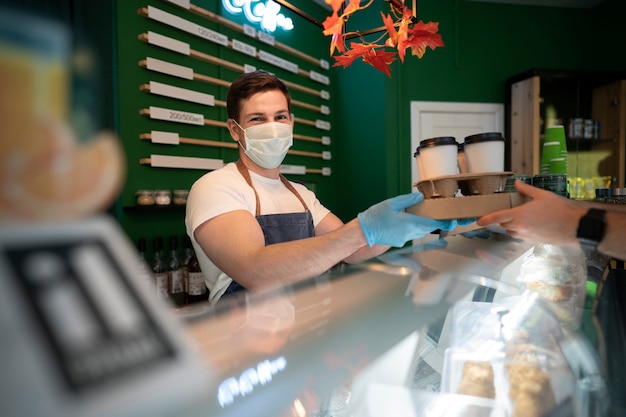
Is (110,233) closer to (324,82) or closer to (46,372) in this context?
(46,372)

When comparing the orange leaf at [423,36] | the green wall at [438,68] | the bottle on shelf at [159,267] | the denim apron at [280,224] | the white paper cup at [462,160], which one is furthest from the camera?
the green wall at [438,68]

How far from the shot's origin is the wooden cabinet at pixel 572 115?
14.8 feet

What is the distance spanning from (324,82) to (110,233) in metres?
4.83

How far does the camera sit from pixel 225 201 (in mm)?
1602

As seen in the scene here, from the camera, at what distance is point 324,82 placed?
15.9ft

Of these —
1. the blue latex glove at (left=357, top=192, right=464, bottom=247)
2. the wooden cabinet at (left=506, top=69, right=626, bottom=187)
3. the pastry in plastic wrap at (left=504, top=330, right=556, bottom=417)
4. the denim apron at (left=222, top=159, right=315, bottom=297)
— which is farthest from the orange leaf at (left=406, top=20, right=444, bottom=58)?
the wooden cabinet at (left=506, top=69, right=626, bottom=187)

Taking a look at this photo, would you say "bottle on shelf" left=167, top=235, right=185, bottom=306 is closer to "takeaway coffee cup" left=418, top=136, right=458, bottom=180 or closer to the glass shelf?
the glass shelf

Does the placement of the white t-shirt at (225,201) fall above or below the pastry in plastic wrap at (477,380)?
above

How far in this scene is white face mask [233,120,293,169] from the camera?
6.24 ft

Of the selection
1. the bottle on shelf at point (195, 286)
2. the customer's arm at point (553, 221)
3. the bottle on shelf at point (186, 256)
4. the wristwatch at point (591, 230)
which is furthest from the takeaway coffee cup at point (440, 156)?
the bottle on shelf at point (186, 256)

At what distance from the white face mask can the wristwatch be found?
1.23 meters

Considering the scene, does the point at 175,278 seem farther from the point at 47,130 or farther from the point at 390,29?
the point at 47,130

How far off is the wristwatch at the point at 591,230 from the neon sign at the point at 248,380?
860 millimetres

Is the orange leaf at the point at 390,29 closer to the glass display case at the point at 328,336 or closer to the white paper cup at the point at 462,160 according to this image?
the white paper cup at the point at 462,160
